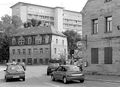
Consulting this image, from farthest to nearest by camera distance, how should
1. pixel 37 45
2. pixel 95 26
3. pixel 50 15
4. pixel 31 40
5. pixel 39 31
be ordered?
pixel 50 15, pixel 31 40, pixel 39 31, pixel 37 45, pixel 95 26

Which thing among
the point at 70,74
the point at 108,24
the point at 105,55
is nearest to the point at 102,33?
the point at 108,24

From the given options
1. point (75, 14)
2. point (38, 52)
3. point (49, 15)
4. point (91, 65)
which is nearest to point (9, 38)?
point (38, 52)

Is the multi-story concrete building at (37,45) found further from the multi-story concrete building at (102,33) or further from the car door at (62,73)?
the car door at (62,73)

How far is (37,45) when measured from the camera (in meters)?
86.8

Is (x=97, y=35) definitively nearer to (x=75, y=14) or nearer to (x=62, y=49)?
(x=62, y=49)

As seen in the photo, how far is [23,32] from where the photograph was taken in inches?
3634

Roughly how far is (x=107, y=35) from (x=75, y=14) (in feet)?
336

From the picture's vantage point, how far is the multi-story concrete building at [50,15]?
112938 millimetres

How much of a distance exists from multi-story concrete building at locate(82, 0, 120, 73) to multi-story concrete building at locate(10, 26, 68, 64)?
52.2m

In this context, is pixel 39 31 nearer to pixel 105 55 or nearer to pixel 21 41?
pixel 21 41

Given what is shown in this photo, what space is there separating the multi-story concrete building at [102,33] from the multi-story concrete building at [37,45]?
52221mm

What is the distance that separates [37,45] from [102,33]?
59.2m

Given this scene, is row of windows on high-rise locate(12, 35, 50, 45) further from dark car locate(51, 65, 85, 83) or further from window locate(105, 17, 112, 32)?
dark car locate(51, 65, 85, 83)

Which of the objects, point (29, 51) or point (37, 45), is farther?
point (29, 51)
